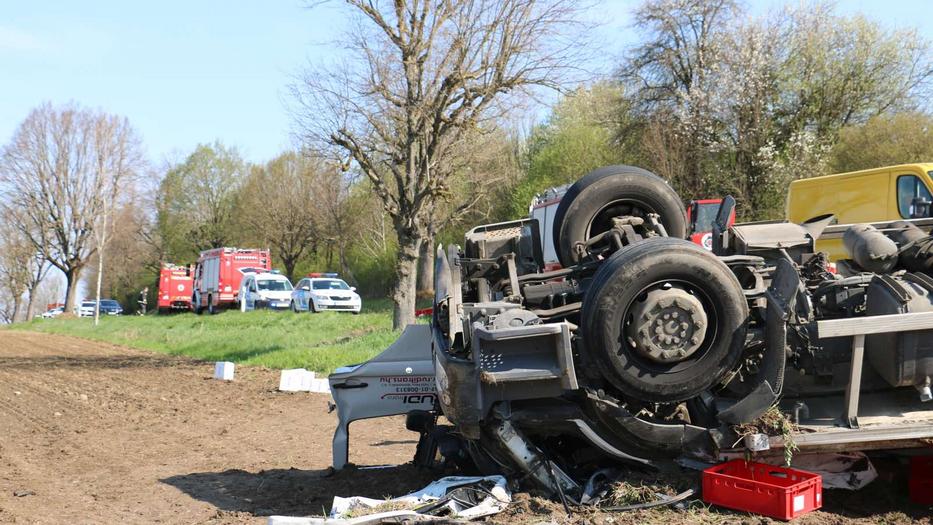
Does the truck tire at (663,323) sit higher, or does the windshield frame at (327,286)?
the windshield frame at (327,286)

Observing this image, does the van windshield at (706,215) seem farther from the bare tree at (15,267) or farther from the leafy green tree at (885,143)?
the bare tree at (15,267)

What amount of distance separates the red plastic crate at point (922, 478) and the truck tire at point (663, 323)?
1385 mm

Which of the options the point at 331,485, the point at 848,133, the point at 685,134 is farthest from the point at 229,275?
the point at 331,485

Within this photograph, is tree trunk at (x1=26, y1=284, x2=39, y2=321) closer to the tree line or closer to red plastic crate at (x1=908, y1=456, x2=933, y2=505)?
the tree line

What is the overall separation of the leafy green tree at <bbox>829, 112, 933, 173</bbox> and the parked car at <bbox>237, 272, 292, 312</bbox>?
67.6ft

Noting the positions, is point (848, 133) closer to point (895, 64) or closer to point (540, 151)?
point (895, 64)

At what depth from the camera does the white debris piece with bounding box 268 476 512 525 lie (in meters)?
4.71

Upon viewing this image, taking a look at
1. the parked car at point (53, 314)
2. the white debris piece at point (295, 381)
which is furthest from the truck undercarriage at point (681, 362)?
the parked car at point (53, 314)

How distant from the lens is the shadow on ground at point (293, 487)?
5.87m

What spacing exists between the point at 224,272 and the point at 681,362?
124ft

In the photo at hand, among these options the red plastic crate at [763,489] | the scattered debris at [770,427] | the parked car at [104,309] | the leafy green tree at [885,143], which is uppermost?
the leafy green tree at [885,143]

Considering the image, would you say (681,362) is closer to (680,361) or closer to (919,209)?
(680,361)

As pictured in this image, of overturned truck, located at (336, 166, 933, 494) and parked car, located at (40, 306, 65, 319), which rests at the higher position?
parked car, located at (40, 306, 65, 319)

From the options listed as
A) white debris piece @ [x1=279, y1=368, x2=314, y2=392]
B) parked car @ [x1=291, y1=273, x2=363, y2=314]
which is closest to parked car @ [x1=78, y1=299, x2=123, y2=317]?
parked car @ [x1=291, y1=273, x2=363, y2=314]
